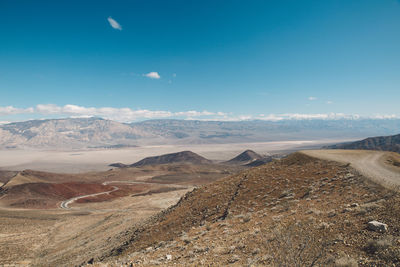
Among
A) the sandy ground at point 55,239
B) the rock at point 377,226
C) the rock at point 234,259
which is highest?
the rock at point 377,226

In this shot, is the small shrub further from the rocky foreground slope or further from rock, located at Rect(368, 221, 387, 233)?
rock, located at Rect(368, 221, 387, 233)

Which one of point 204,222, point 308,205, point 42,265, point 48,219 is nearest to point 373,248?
point 308,205

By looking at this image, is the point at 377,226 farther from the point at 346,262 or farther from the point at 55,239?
the point at 55,239

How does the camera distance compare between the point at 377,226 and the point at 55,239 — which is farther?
the point at 55,239

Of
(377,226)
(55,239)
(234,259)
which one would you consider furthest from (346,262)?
(55,239)

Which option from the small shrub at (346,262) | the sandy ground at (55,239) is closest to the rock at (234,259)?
the small shrub at (346,262)

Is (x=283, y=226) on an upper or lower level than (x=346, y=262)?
lower

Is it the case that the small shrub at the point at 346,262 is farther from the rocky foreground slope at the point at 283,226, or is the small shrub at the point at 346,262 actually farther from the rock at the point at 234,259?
the rock at the point at 234,259
